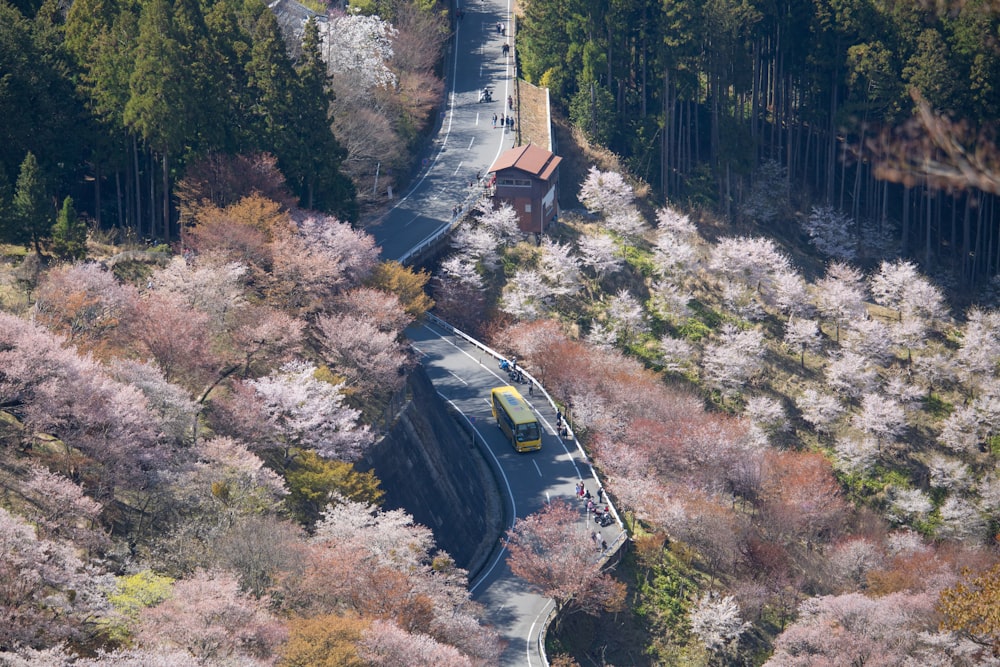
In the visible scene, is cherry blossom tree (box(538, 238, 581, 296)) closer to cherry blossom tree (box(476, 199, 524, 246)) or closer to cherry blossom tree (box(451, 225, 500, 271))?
cherry blossom tree (box(476, 199, 524, 246))

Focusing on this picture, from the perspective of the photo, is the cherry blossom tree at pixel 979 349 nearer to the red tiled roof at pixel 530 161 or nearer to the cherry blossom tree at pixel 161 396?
the red tiled roof at pixel 530 161

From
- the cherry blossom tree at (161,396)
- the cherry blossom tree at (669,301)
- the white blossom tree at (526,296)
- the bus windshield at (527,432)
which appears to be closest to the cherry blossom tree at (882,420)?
the cherry blossom tree at (669,301)

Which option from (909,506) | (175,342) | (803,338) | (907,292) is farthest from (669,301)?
(175,342)

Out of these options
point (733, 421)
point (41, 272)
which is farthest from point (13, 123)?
point (733, 421)

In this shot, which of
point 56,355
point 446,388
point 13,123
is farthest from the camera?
point 446,388

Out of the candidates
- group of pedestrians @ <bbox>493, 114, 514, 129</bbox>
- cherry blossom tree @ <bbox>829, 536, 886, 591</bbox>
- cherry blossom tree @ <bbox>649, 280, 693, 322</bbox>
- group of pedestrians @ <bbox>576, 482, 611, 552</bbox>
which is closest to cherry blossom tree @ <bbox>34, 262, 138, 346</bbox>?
group of pedestrians @ <bbox>576, 482, 611, 552</bbox>

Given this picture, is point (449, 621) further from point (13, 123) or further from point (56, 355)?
point (13, 123)
